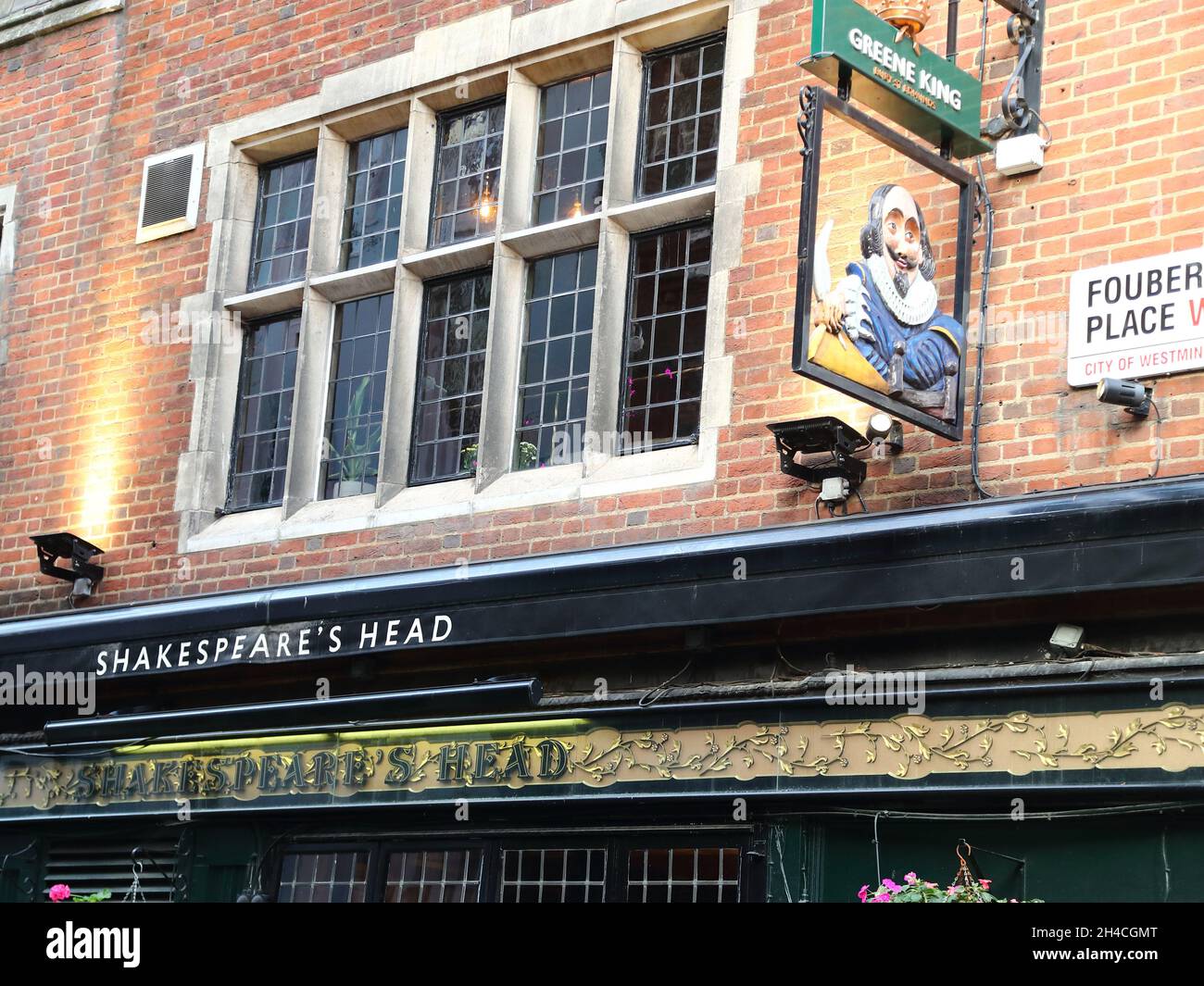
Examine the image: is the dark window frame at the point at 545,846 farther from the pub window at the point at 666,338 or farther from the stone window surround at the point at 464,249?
the pub window at the point at 666,338

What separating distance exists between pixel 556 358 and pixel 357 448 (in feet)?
4.71

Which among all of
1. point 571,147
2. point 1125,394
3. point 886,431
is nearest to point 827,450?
point 886,431

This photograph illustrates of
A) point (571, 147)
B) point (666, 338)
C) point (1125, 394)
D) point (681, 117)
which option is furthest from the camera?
point (571, 147)

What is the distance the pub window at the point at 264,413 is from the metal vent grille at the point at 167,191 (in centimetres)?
97

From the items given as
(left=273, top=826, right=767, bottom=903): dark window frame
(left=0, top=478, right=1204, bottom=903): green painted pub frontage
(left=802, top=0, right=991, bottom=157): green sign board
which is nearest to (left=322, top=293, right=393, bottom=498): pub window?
(left=0, top=478, right=1204, bottom=903): green painted pub frontage

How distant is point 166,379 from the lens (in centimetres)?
1127

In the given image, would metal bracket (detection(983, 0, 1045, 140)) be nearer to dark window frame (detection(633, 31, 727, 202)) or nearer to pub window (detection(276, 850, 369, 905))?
dark window frame (detection(633, 31, 727, 202))

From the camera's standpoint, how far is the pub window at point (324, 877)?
9.52m

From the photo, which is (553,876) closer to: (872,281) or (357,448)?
(357,448)

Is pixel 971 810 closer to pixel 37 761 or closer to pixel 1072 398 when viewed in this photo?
pixel 1072 398

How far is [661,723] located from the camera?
848 centimetres
